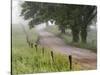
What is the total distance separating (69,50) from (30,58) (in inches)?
17.0

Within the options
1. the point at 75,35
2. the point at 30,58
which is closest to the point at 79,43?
the point at 75,35

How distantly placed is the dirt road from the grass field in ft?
0.19

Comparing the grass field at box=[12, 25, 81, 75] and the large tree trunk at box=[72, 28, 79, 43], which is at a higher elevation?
the large tree trunk at box=[72, 28, 79, 43]

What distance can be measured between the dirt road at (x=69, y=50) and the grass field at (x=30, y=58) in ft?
0.19

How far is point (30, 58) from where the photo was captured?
1999 millimetres

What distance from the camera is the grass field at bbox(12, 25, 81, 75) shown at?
1951 millimetres

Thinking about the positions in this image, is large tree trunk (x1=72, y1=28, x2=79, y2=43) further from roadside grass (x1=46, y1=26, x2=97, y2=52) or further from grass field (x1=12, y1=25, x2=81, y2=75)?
grass field (x1=12, y1=25, x2=81, y2=75)

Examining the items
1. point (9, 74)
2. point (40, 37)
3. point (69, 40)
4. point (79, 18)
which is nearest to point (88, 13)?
point (79, 18)

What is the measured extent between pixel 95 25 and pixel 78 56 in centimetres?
41

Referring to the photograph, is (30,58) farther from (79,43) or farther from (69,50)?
(79,43)

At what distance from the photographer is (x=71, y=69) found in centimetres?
212

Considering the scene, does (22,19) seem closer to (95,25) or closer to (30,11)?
(30,11)

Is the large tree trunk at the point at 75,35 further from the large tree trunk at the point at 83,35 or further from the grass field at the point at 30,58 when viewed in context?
the grass field at the point at 30,58

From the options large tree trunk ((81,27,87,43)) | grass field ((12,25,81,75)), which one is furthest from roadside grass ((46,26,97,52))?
grass field ((12,25,81,75))
